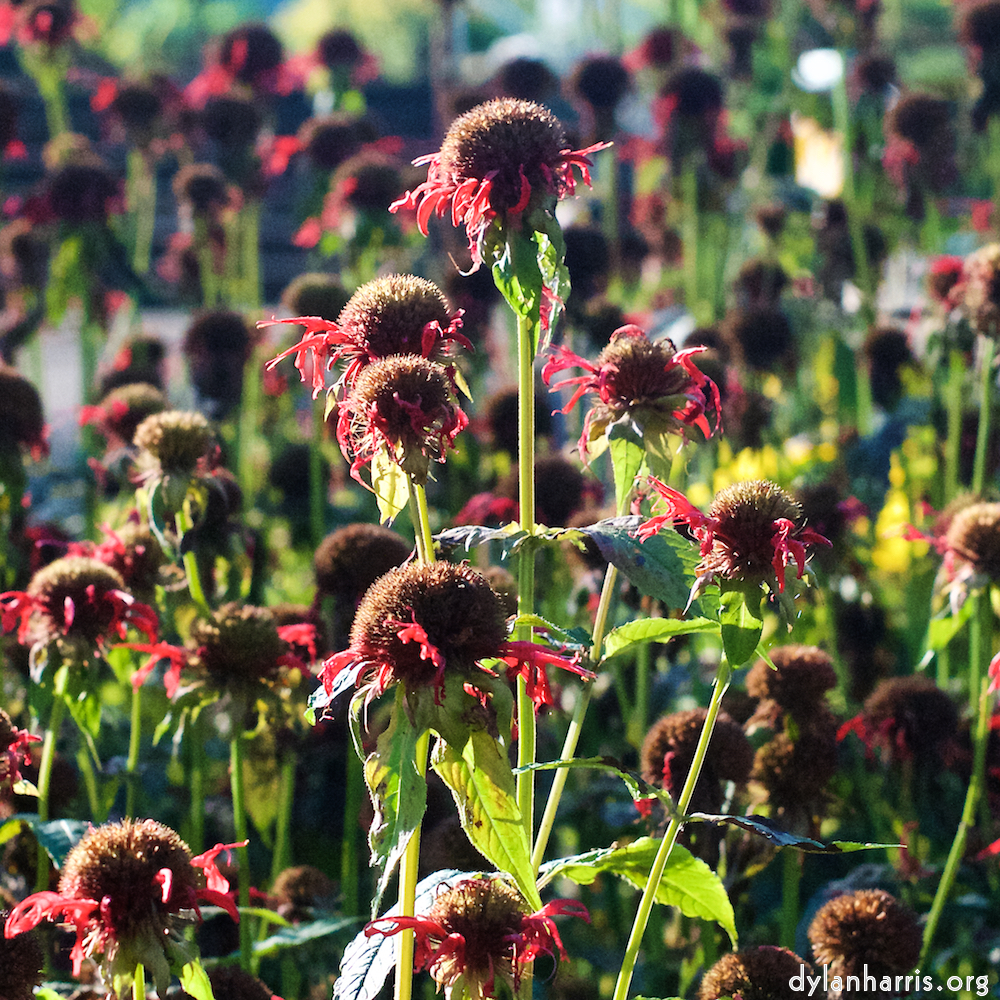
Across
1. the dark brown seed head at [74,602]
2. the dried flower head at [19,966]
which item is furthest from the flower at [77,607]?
the dried flower head at [19,966]

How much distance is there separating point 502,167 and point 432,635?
0.35 metres

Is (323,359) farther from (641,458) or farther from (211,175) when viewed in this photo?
(211,175)

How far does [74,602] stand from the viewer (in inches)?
54.9

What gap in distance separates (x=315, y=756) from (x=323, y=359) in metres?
0.75

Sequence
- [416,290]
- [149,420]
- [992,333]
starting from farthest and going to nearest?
[992,333], [149,420], [416,290]

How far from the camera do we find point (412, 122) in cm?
590

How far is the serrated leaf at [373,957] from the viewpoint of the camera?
0.91 m

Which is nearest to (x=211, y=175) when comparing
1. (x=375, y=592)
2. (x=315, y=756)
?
(x=315, y=756)

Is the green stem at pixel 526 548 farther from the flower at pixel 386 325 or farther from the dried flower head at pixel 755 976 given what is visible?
the dried flower head at pixel 755 976

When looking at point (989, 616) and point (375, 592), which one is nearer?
point (375, 592)

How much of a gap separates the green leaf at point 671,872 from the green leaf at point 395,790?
16 cm

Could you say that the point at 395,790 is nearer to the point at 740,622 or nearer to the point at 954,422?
the point at 740,622

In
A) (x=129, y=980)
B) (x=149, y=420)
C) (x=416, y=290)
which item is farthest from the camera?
(x=149, y=420)

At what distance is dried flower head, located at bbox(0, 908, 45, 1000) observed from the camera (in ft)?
3.19
